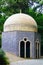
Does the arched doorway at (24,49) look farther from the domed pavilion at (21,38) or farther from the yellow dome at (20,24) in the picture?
the yellow dome at (20,24)

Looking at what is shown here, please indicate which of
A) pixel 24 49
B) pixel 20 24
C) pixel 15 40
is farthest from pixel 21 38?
pixel 20 24

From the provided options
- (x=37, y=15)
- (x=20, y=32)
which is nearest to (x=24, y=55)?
(x=20, y=32)

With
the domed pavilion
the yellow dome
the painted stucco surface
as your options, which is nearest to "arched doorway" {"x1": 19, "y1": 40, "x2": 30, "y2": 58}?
the domed pavilion

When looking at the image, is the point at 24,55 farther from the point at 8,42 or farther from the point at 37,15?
the point at 37,15

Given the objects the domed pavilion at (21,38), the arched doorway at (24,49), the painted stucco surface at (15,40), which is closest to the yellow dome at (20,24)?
the domed pavilion at (21,38)

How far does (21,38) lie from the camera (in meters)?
24.6

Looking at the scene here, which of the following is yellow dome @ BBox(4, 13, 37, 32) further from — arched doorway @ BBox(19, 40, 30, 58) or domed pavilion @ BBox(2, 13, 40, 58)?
arched doorway @ BBox(19, 40, 30, 58)

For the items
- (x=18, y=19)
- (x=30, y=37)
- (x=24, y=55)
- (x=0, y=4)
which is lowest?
(x=24, y=55)

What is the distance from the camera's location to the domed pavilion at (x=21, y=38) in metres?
24.6

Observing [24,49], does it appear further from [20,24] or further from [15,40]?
[20,24]

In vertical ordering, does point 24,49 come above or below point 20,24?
below

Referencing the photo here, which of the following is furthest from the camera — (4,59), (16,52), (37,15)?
(37,15)

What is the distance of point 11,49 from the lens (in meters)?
24.9

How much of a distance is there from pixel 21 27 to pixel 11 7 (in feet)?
46.7
